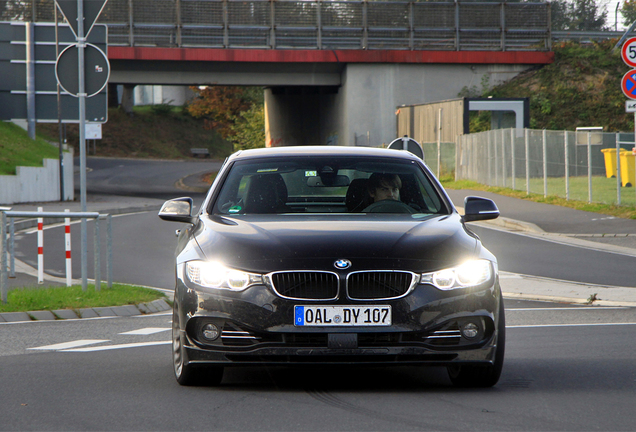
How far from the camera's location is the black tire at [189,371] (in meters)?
5.91

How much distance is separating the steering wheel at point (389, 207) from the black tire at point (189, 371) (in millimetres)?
1483

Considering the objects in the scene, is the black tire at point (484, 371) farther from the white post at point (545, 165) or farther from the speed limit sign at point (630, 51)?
the white post at point (545, 165)

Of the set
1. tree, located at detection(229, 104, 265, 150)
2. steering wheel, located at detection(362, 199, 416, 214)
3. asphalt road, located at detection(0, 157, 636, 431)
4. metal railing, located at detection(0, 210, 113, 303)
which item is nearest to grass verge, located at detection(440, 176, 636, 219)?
metal railing, located at detection(0, 210, 113, 303)

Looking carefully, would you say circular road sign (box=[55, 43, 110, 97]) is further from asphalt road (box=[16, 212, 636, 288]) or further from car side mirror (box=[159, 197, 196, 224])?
car side mirror (box=[159, 197, 196, 224])

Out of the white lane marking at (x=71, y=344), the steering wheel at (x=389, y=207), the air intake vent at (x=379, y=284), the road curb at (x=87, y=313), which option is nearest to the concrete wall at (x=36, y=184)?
the road curb at (x=87, y=313)

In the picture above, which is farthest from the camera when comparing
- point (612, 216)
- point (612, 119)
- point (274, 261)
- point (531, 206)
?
point (612, 119)

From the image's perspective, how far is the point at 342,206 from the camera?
6.79 meters

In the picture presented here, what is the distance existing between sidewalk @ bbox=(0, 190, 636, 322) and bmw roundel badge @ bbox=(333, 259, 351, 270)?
243 inches

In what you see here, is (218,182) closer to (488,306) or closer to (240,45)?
(488,306)

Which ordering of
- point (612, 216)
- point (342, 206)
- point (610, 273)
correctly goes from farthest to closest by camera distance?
point (612, 216) → point (610, 273) → point (342, 206)

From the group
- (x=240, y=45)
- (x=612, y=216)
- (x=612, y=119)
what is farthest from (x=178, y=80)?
(x=612, y=216)

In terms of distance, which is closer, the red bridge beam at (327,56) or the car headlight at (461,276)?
the car headlight at (461,276)

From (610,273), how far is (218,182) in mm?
8885

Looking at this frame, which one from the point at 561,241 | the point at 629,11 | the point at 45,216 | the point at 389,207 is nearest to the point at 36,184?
the point at 561,241
